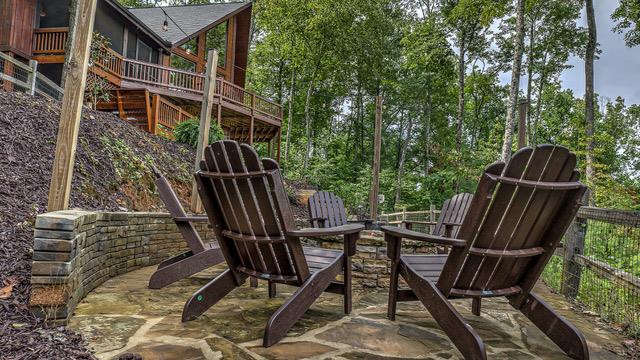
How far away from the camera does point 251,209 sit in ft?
6.44

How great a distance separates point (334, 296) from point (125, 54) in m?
13.3

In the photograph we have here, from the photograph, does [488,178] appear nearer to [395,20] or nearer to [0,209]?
[0,209]

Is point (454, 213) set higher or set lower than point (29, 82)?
lower

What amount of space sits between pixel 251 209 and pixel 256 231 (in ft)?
0.43

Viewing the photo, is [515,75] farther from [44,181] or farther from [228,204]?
[44,181]

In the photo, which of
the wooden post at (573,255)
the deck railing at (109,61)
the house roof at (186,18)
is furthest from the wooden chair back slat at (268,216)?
the house roof at (186,18)

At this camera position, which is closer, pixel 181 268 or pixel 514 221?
pixel 514 221

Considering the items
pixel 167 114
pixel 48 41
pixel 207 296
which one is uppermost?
pixel 48 41

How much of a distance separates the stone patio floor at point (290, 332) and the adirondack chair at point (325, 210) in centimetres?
168

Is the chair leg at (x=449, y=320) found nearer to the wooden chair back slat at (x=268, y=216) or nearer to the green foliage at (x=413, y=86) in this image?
the wooden chair back slat at (x=268, y=216)

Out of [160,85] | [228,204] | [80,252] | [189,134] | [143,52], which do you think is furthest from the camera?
[143,52]

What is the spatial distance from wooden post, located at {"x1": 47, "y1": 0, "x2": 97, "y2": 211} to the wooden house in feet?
20.7

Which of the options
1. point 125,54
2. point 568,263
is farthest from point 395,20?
point 568,263

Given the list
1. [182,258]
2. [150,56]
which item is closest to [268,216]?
[182,258]
